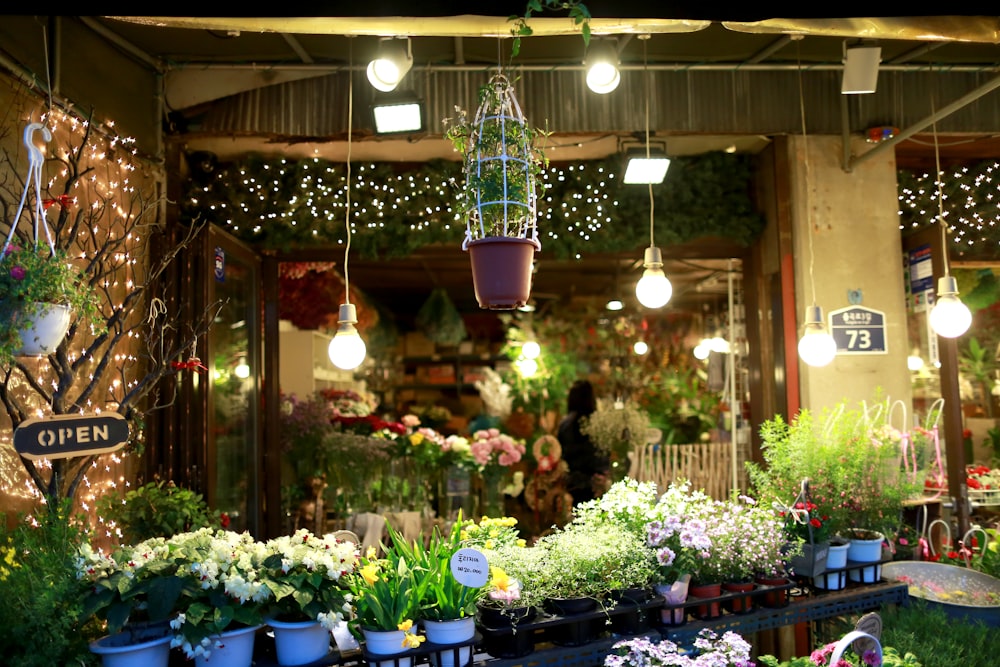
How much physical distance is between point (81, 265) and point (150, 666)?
7.96 feet

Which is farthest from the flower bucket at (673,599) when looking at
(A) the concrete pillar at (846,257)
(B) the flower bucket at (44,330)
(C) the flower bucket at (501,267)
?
(A) the concrete pillar at (846,257)

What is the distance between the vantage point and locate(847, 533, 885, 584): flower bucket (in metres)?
3.98

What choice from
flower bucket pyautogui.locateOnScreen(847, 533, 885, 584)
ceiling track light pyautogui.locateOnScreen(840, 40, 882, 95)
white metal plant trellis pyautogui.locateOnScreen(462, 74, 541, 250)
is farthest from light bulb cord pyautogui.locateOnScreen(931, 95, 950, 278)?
white metal plant trellis pyautogui.locateOnScreen(462, 74, 541, 250)

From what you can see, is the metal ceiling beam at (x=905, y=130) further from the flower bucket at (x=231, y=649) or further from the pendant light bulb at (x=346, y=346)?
the flower bucket at (x=231, y=649)

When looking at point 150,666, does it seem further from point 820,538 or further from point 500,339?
point 500,339

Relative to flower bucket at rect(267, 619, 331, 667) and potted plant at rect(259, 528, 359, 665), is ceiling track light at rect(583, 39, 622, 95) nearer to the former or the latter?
potted plant at rect(259, 528, 359, 665)

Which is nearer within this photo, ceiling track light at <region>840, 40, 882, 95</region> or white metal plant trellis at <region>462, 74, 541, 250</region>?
white metal plant trellis at <region>462, 74, 541, 250</region>

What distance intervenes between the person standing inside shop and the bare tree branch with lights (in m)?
3.53

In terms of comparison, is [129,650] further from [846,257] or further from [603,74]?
[846,257]

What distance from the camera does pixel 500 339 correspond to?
497 inches

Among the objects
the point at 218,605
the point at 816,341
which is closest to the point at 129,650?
the point at 218,605

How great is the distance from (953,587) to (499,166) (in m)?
3.33

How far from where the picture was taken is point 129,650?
2.50 metres

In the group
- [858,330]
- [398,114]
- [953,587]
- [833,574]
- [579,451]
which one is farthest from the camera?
[579,451]
